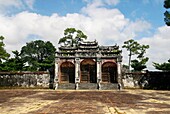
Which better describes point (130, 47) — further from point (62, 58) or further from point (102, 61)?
point (62, 58)

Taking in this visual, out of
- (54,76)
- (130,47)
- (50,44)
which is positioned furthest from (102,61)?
(50,44)

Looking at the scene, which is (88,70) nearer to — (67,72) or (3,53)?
(67,72)

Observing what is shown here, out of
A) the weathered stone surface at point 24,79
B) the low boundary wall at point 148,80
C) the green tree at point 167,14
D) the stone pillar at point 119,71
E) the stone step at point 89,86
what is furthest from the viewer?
the weathered stone surface at point 24,79

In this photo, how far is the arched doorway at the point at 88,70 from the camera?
1120 inches

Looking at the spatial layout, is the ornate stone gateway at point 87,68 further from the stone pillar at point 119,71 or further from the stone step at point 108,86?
the stone step at point 108,86

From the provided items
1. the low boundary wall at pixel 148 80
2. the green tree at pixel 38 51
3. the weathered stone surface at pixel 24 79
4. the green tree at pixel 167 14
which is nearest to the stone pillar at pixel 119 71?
the low boundary wall at pixel 148 80

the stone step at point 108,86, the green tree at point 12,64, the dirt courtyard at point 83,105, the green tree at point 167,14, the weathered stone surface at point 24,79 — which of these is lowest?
the dirt courtyard at point 83,105

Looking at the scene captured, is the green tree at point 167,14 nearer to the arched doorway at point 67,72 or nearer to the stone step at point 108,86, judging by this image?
the stone step at point 108,86

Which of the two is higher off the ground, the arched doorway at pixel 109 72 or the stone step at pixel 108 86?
the arched doorway at pixel 109 72

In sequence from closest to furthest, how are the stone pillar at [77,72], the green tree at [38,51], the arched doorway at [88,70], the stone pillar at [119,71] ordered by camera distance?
the stone pillar at [119,71], the stone pillar at [77,72], the arched doorway at [88,70], the green tree at [38,51]

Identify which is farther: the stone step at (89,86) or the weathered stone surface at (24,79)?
the weathered stone surface at (24,79)

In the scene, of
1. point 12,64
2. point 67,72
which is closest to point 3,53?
point 12,64

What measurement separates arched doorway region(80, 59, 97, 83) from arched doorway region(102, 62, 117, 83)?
4.40ft

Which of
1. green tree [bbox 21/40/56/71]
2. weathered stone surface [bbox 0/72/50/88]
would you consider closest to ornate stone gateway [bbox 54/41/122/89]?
weathered stone surface [bbox 0/72/50/88]
